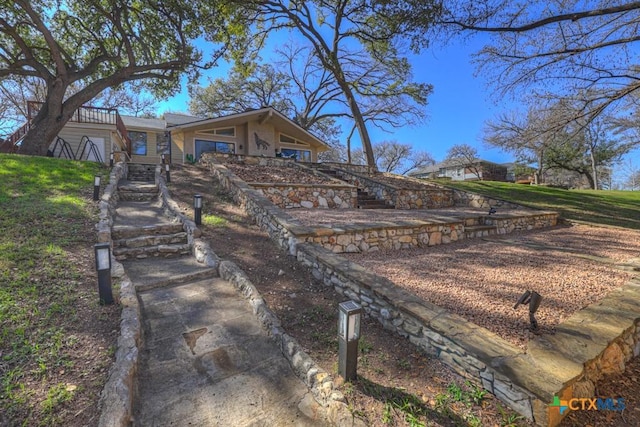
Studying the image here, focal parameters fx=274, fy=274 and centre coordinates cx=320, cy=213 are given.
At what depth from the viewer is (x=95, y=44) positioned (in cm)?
1359

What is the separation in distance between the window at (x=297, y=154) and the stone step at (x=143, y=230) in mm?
12919

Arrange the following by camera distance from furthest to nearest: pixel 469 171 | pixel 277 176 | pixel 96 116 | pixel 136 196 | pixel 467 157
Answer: pixel 469 171, pixel 467 157, pixel 96 116, pixel 277 176, pixel 136 196

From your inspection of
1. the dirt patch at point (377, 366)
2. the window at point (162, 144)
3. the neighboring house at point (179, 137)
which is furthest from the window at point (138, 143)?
the dirt patch at point (377, 366)

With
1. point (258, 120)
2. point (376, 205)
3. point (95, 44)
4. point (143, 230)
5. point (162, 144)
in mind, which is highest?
point (95, 44)

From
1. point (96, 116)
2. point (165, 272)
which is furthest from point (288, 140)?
point (165, 272)

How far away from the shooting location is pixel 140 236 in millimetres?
4891

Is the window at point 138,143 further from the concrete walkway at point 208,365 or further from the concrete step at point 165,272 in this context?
the concrete walkway at point 208,365

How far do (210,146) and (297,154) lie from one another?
5.49 m

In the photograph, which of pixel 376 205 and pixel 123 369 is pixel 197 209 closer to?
pixel 123 369

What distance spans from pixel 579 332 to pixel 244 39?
59.8ft

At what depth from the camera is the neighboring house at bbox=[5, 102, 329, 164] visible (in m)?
13.1

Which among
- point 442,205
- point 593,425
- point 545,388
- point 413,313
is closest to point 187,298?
point 413,313

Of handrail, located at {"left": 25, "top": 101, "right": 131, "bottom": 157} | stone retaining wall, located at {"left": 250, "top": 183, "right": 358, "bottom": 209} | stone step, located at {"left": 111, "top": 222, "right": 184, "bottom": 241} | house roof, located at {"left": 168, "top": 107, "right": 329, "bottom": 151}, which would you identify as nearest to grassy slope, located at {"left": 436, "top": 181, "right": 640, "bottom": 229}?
stone retaining wall, located at {"left": 250, "top": 183, "right": 358, "bottom": 209}

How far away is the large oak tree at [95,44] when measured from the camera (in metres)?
10.8
